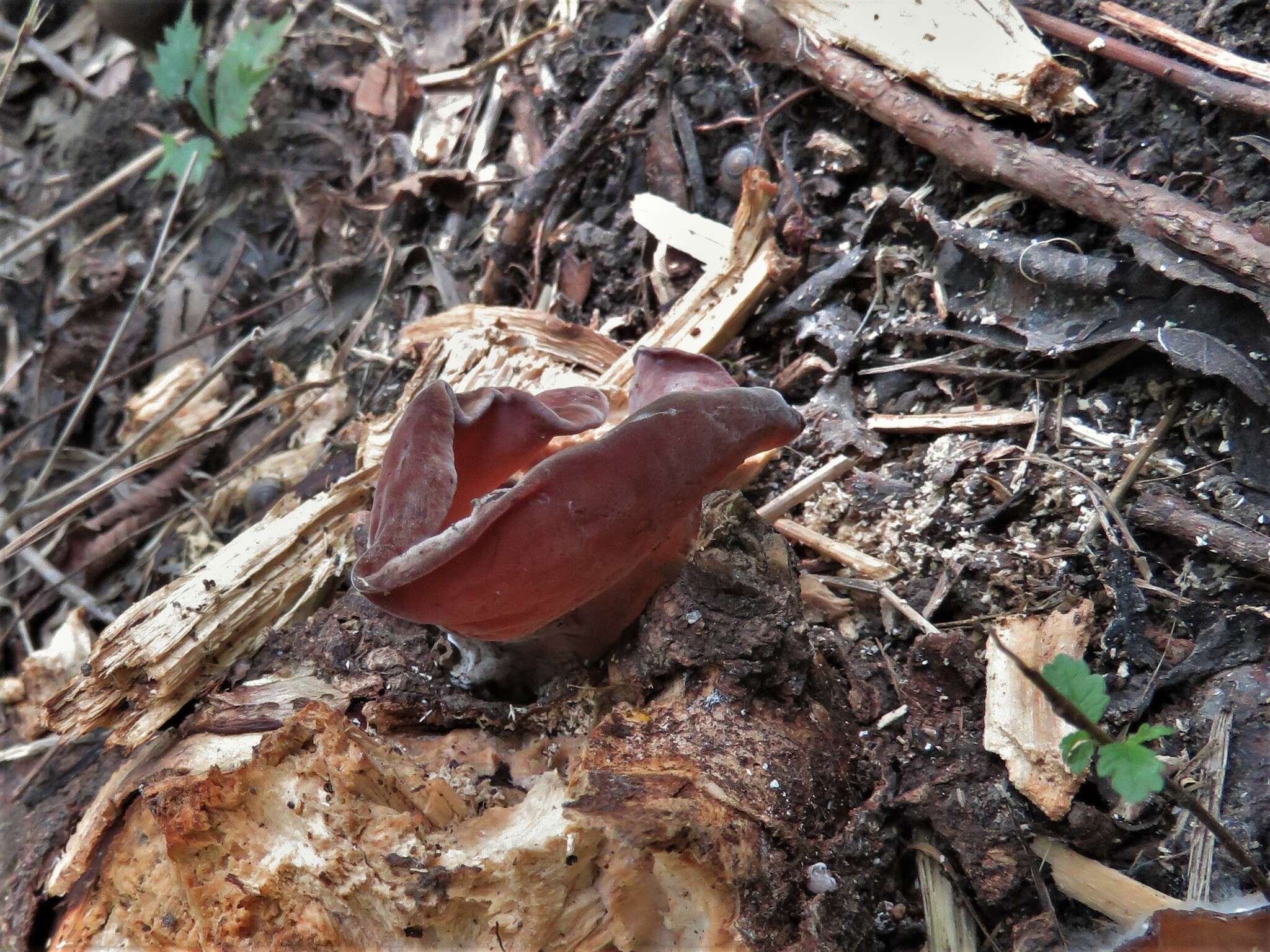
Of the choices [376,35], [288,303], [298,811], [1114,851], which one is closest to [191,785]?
[298,811]

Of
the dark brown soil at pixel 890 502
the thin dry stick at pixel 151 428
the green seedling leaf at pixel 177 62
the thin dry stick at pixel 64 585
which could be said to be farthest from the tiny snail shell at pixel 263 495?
the green seedling leaf at pixel 177 62

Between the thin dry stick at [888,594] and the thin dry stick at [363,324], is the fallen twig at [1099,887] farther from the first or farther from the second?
the thin dry stick at [363,324]

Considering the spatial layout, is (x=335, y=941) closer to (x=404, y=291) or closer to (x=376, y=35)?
(x=404, y=291)

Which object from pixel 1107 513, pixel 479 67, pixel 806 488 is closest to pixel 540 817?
pixel 806 488

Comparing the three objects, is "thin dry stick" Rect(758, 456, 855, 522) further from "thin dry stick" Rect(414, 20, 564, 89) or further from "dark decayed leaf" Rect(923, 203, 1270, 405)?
"thin dry stick" Rect(414, 20, 564, 89)

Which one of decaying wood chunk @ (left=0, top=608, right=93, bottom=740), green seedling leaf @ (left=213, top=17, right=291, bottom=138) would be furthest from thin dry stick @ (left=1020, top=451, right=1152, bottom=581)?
green seedling leaf @ (left=213, top=17, right=291, bottom=138)
